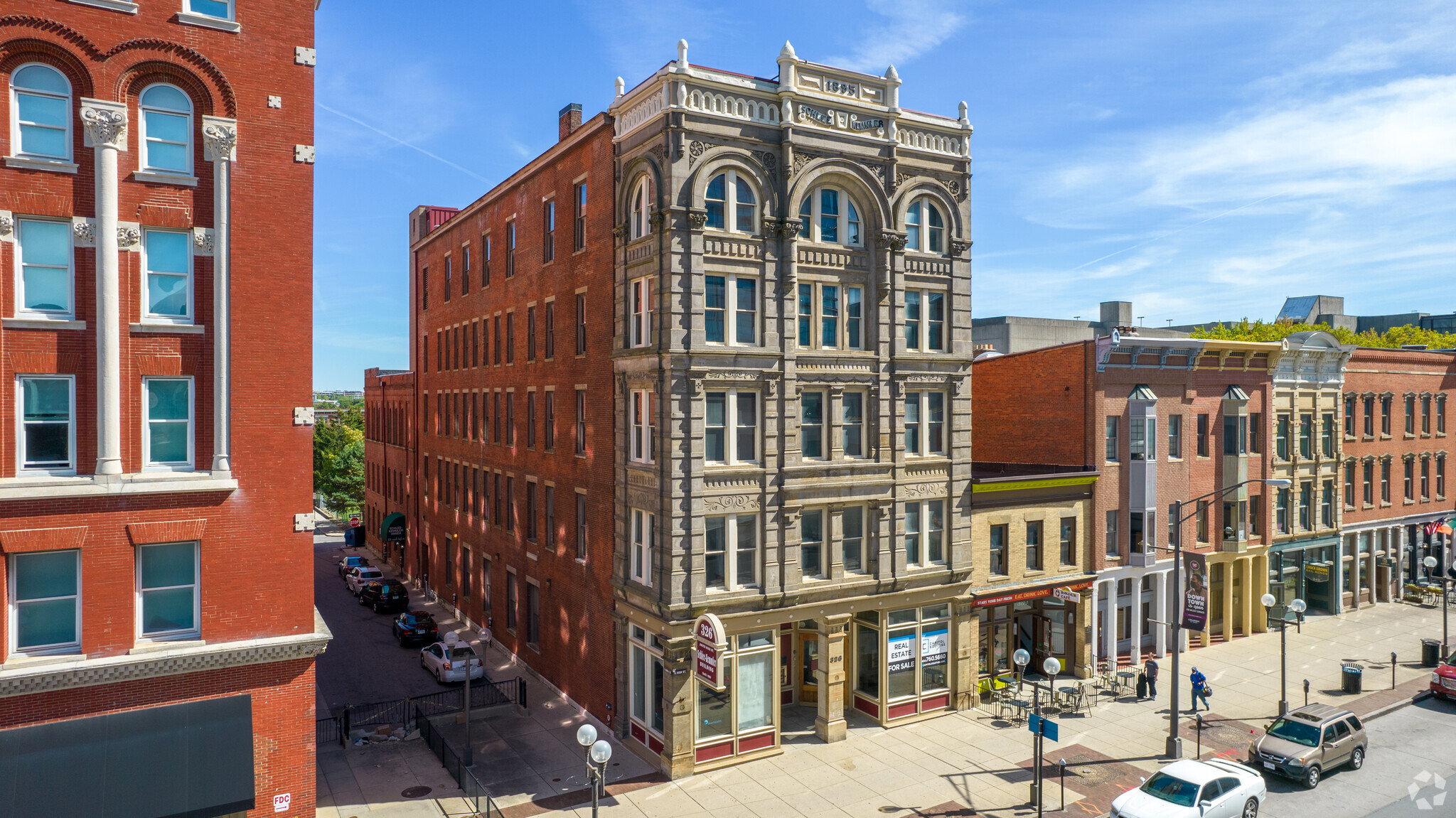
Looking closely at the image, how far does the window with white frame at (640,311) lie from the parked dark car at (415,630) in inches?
760

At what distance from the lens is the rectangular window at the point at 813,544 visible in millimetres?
26391

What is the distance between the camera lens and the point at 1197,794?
19.6 meters

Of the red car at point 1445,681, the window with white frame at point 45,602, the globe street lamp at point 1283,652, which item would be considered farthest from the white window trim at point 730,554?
the red car at point 1445,681

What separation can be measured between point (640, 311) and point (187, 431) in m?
12.2

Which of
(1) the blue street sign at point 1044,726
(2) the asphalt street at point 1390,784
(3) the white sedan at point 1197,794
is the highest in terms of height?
(1) the blue street sign at point 1044,726

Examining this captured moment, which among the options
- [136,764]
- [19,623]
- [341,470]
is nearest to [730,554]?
[136,764]

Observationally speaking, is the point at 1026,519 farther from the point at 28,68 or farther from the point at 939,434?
the point at 28,68

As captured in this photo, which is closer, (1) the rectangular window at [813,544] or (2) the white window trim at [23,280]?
(2) the white window trim at [23,280]

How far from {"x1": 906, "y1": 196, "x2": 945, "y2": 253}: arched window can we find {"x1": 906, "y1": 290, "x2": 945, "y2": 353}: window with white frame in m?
1.52

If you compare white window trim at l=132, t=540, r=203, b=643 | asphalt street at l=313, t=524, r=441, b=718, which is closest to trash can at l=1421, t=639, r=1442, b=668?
asphalt street at l=313, t=524, r=441, b=718

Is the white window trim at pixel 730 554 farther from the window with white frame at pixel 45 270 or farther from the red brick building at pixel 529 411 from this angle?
the window with white frame at pixel 45 270

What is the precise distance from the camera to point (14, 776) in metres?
15.5

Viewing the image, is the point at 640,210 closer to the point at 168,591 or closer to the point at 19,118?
the point at 19,118

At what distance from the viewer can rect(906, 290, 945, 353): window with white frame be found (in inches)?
1120
